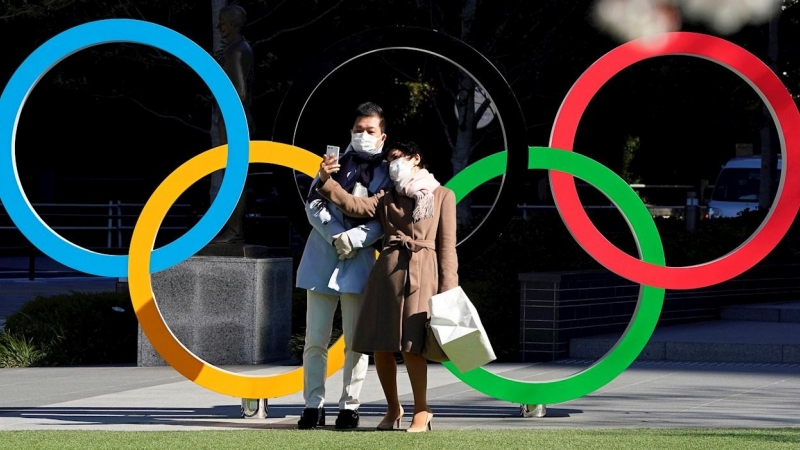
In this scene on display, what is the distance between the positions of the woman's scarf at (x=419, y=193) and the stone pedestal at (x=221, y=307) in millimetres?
4215

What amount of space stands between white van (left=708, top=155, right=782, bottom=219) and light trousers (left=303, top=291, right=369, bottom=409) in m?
19.6

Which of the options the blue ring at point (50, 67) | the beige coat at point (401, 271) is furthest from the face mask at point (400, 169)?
the blue ring at point (50, 67)

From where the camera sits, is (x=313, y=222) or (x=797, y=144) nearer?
(x=313, y=222)

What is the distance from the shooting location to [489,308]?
12836 millimetres

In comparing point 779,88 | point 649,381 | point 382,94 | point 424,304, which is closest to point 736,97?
point 382,94

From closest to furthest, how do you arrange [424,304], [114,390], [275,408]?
[424,304] < [275,408] < [114,390]

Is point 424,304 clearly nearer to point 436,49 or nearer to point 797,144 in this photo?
point 436,49

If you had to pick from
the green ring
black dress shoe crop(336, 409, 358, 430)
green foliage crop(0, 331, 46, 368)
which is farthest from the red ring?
green foliage crop(0, 331, 46, 368)

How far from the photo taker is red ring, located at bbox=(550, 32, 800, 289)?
8.82 m

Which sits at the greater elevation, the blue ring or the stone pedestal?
the blue ring

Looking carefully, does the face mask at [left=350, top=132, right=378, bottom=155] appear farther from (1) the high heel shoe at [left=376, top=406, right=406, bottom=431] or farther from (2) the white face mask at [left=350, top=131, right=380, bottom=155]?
(1) the high heel shoe at [left=376, top=406, right=406, bottom=431]

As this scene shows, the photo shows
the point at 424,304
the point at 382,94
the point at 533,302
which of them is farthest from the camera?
the point at 382,94

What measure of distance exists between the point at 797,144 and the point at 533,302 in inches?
157

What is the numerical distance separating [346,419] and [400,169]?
1660 mm
